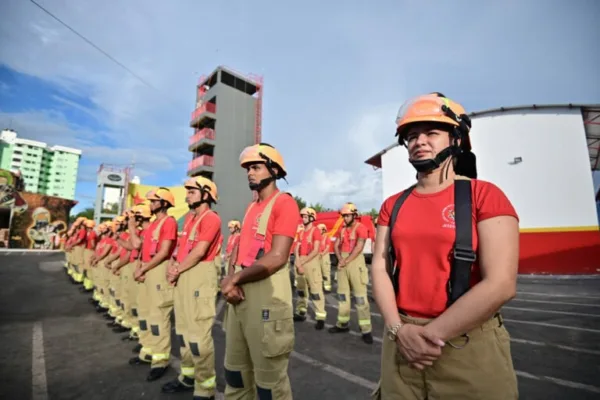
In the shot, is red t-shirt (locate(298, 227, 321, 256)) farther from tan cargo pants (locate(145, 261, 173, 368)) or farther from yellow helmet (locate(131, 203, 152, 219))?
tan cargo pants (locate(145, 261, 173, 368))

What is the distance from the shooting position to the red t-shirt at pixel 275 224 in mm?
2645

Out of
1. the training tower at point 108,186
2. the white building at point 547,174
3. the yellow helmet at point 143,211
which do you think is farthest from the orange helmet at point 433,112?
the training tower at point 108,186

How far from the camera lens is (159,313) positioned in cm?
438

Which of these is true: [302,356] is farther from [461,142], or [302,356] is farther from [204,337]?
[461,142]

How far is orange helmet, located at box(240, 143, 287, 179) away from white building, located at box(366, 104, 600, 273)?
62.7 ft

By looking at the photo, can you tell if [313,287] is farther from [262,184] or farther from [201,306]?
[262,184]

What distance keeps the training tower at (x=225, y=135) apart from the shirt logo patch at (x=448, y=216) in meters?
31.0

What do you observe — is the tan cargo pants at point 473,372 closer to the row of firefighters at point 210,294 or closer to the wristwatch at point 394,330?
the wristwatch at point 394,330

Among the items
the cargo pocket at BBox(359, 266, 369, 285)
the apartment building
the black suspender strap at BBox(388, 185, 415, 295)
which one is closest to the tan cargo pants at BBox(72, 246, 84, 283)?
the cargo pocket at BBox(359, 266, 369, 285)

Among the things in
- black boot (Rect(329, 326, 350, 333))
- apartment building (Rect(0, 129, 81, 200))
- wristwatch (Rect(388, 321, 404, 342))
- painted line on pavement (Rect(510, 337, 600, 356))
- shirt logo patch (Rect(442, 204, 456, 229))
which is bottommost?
black boot (Rect(329, 326, 350, 333))

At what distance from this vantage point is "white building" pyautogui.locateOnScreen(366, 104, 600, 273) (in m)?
16.4

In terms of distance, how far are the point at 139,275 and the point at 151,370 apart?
1.31 meters

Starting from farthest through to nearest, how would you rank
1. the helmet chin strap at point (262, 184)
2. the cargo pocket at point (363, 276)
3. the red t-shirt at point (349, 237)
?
the red t-shirt at point (349, 237) → the cargo pocket at point (363, 276) → the helmet chin strap at point (262, 184)

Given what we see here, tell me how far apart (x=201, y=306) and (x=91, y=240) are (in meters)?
10.9
